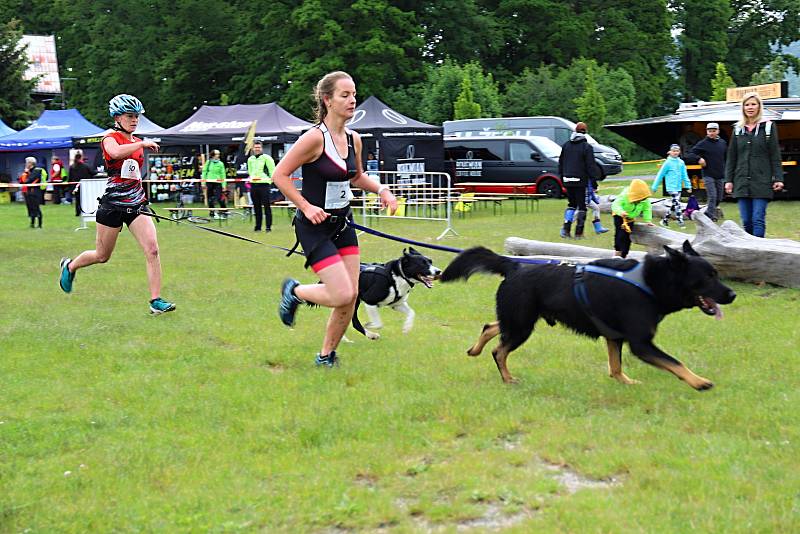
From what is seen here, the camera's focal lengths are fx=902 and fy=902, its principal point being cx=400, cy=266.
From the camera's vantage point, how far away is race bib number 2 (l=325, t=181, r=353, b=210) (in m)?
5.86

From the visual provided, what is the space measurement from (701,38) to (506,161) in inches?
1379

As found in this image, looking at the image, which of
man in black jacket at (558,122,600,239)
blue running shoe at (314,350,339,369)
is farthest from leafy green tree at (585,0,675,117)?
blue running shoe at (314,350,339,369)

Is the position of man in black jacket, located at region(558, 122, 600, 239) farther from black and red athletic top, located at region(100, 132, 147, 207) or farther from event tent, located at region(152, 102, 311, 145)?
event tent, located at region(152, 102, 311, 145)

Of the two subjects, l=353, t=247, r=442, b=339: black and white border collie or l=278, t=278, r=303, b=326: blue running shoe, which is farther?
l=353, t=247, r=442, b=339: black and white border collie

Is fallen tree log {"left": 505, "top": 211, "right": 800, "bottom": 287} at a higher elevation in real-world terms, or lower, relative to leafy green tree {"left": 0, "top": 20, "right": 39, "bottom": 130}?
lower

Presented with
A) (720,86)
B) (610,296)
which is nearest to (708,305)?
(610,296)

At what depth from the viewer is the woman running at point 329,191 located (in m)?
5.70

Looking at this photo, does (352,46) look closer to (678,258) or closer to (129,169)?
(129,169)

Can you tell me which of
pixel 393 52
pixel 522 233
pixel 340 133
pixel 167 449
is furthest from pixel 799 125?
pixel 393 52

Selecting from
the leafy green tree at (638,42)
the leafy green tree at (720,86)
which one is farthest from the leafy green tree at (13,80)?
the leafy green tree at (720,86)

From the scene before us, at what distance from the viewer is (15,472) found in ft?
14.1

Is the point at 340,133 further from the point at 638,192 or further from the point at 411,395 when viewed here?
the point at 638,192

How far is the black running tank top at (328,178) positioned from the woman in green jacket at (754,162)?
5.79 meters

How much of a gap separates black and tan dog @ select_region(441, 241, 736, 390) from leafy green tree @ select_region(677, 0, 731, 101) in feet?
177
